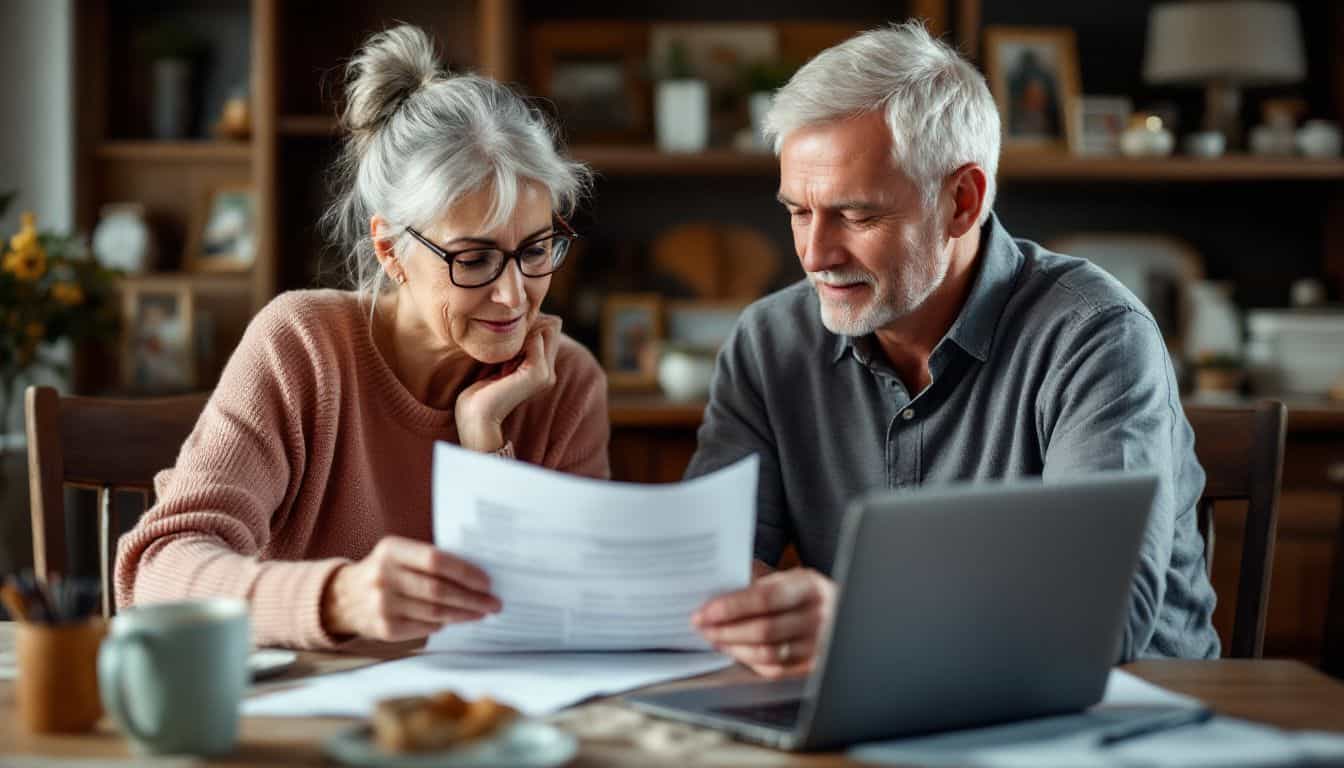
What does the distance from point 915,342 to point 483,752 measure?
1.04 m

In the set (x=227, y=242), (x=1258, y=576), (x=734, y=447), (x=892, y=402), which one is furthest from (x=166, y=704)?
(x=227, y=242)

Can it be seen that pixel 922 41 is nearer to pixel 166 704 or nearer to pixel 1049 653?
pixel 1049 653

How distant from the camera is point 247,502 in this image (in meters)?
1.42

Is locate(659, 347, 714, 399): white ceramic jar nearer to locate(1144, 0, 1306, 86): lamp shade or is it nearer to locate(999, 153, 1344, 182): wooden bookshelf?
locate(999, 153, 1344, 182): wooden bookshelf

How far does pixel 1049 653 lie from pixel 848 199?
775 millimetres

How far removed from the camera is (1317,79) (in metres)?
3.63

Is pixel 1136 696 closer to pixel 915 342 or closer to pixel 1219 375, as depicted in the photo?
pixel 915 342

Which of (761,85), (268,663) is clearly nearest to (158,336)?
(761,85)

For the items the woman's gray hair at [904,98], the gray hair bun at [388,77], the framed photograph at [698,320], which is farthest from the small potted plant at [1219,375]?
the gray hair bun at [388,77]

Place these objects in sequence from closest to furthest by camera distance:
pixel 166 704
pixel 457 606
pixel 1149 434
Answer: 1. pixel 166 704
2. pixel 457 606
3. pixel 1149 434

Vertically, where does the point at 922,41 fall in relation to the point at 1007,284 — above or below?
above

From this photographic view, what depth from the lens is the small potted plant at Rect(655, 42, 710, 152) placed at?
133 inches

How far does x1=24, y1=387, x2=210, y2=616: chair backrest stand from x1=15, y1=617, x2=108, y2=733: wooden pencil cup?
23.8 inches

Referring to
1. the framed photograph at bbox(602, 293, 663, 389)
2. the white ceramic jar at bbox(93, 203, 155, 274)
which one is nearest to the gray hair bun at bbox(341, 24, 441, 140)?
the framed photograph at bbox(602, 293, 663, 389)
